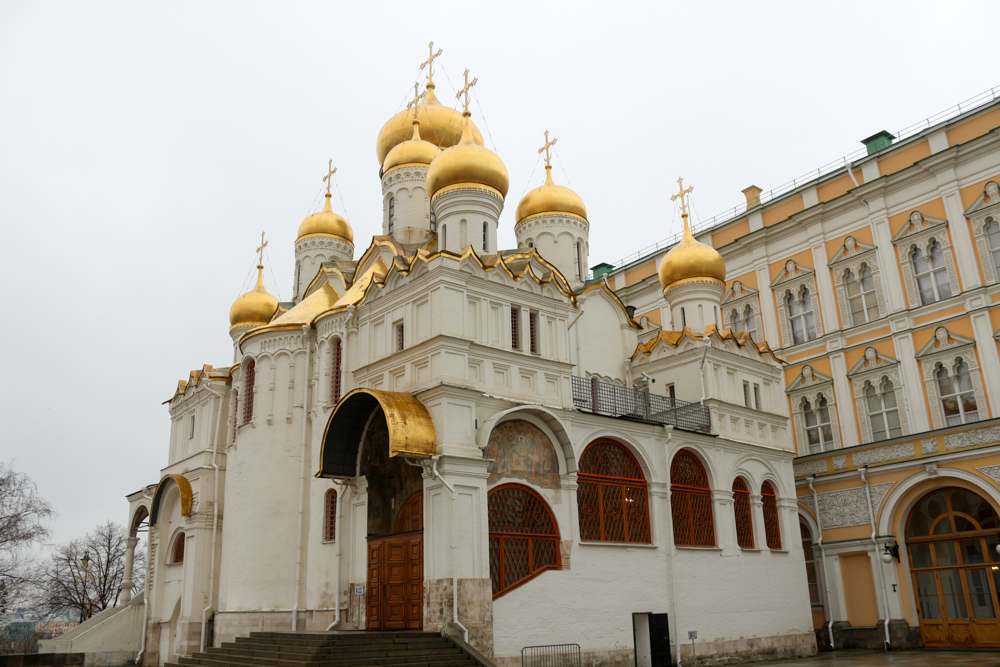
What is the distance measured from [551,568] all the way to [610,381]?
6.32 meters

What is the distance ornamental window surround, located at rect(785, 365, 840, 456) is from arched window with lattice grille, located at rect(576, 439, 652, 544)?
29.5ft

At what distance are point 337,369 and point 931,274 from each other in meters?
15.8

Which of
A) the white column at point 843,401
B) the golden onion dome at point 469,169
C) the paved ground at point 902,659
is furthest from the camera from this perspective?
the white column at point 843,401

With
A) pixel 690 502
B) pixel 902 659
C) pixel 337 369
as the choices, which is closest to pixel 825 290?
pixel 690 502

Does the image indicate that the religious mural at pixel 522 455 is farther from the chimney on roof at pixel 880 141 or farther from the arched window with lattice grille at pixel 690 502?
the chimney on roof at pixel 880 141

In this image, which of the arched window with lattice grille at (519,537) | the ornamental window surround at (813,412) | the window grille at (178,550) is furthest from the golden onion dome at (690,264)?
the window grille at (178,550)

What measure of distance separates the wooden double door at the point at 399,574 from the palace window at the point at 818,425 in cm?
1374

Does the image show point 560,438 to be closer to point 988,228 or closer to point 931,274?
point 931,274

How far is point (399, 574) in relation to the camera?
14852 millimetres

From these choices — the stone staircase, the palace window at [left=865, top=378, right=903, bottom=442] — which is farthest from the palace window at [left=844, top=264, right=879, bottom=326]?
the stone staircase

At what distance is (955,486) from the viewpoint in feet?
65.6

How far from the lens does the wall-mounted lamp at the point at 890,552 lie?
2044cm

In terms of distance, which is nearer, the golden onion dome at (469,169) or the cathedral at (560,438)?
the cathedral at (560,438)

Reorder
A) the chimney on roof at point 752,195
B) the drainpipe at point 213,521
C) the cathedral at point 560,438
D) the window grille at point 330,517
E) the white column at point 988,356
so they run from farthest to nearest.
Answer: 1. the chimney on roof at point 752,195
2. the white column at point 988,356
3. the drainpipe at point 213,521
4. the window grille at point 330,517
5. the cathedral at point 560,438
